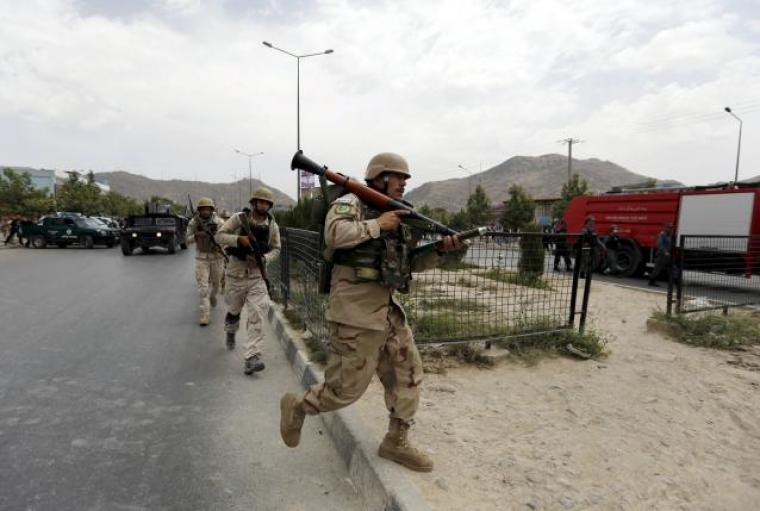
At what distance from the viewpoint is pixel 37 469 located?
2.55 meters

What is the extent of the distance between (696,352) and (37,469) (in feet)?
18.2

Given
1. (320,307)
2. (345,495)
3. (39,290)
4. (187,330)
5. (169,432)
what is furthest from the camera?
(39,290)

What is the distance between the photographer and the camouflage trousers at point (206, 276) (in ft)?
Answer: 20.5

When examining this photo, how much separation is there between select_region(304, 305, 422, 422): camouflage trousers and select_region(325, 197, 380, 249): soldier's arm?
44 cm

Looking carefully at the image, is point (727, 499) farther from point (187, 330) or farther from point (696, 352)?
point (187, 330)

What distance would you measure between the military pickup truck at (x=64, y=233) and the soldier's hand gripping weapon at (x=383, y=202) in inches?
881

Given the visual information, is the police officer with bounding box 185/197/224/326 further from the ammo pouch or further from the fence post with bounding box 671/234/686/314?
the fence post with bounding box 671/234/686/314

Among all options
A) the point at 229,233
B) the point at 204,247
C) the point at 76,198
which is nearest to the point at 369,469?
the point at 229,233

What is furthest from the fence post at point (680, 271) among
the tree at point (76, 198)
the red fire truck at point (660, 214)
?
the tree at point (76, 198)

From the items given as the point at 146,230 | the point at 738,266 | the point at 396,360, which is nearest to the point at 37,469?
the point at 396,360

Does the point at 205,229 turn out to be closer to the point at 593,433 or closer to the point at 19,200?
the point at 593,433

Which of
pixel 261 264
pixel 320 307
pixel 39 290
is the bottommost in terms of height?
pixel 39 290

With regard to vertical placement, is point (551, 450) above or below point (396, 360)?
below

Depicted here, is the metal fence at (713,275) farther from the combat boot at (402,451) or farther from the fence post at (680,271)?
the combat boot at (402,451)
